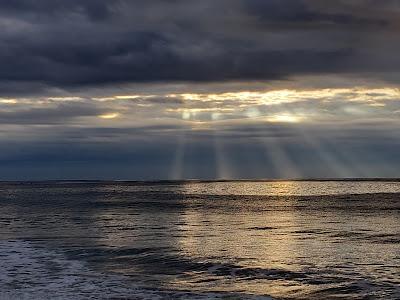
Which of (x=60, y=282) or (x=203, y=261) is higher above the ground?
(x=60, y=282)

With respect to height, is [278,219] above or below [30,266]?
below

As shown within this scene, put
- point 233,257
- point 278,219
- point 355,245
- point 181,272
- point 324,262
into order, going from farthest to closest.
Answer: point 278,219
point 355,245
point 233,257
point 324,262
point 181,272

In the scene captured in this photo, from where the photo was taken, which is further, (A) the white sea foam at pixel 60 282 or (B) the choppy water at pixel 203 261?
(B) the choppy water at pixel 203 261

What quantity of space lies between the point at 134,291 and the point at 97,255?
33.1 ft

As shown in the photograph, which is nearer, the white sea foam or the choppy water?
the white sea foam

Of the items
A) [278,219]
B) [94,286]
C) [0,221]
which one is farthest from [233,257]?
[0,221]

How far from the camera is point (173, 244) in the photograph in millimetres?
35438

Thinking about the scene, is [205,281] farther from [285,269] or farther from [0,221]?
[0,221]

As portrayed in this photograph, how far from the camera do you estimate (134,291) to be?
71.6ft

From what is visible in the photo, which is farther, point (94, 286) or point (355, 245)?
point (355, 245)

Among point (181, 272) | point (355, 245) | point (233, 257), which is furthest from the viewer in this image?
point (355, 245)

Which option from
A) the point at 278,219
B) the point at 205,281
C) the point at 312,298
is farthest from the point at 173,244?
the point at 278,219

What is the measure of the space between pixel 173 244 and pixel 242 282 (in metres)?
12.4

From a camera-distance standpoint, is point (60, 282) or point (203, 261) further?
point (203, 261)
